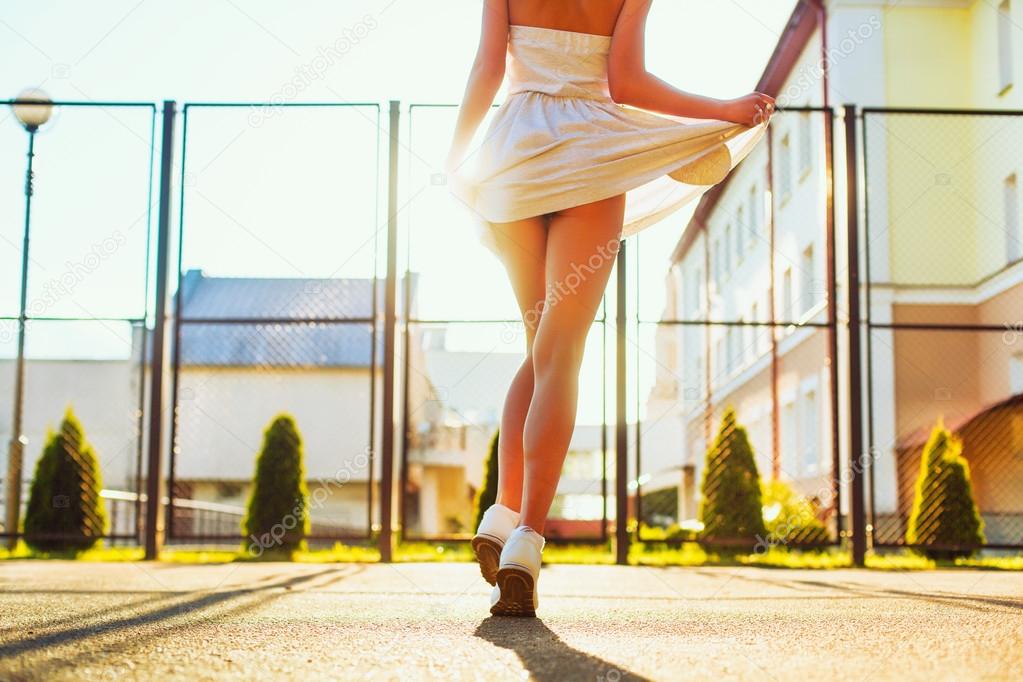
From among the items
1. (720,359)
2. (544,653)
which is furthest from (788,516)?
(720,359)

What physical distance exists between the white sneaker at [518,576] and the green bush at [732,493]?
6061 mm

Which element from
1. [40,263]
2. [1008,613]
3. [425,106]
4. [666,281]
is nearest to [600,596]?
[1008,613]

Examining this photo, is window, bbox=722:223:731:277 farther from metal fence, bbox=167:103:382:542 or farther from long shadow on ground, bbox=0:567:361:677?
long shadow on ground, bbox=0:567:361:677

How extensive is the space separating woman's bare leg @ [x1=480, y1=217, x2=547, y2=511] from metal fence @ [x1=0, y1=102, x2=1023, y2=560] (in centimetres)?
23

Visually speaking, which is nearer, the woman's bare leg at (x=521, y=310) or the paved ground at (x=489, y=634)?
the paved ground at (x=489, y=634)

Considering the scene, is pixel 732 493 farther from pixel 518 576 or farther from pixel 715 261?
pixel 715 261

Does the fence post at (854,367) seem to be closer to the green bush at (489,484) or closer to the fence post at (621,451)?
the fence post at (621,451)

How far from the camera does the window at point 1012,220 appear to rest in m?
14.5

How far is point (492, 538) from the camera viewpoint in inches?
105

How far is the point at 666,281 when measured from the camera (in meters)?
36.0

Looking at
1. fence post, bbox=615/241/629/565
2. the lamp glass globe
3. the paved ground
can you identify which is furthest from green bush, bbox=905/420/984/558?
the lamp glass globe

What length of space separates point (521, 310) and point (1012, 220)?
1365 cm

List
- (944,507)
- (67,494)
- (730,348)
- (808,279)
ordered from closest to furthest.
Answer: (67,494) < (944,507) < (808,279) < (730,348)

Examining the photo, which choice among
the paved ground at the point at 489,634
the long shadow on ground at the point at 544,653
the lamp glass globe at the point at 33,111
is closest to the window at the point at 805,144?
the lamp glass globe at the point at 33,111
